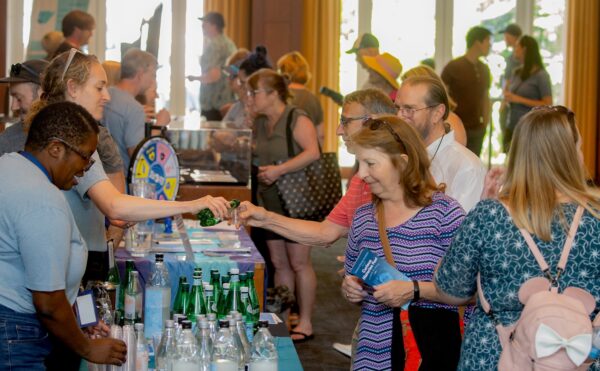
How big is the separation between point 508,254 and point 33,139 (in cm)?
124

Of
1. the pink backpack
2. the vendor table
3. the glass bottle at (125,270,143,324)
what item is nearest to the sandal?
the vendor table

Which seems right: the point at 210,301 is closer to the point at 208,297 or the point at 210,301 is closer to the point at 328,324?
the point at 208,297

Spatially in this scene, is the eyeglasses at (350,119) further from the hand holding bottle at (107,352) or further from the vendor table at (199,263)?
the hand holding bottle at (107,352)

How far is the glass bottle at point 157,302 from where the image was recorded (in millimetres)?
3244

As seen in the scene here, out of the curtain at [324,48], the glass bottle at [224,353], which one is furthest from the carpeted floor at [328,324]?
the curtain at [324,48]

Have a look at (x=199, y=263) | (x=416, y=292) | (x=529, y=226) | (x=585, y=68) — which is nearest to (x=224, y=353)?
(x=416, y=292)

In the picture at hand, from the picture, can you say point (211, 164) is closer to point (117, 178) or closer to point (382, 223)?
point (117, 178)

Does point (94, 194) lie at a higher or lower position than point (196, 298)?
higher

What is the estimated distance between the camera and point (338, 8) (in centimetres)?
1253

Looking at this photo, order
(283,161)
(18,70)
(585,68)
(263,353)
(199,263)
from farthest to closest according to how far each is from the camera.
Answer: (585,68) → (283,161) → (18,70) → (199,263) → (263,353)

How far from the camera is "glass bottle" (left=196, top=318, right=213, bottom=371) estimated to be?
2.53 m

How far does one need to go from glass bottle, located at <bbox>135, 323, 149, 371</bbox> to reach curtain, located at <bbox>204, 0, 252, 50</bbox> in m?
9.20

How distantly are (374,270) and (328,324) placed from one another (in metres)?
3.26

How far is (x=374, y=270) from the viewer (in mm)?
2873
